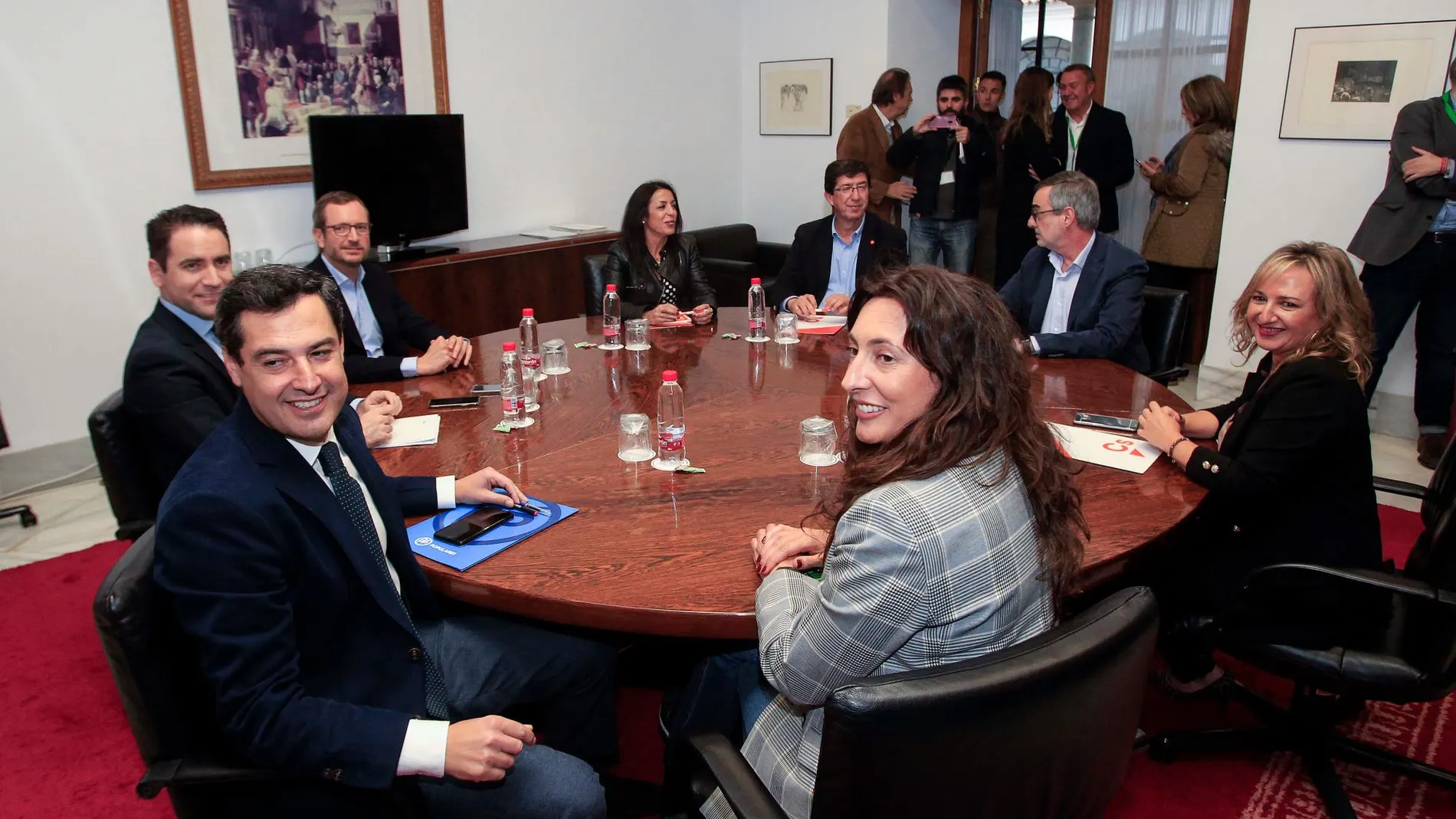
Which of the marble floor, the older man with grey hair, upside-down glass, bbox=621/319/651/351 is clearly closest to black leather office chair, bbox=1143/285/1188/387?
the older man with grey hair

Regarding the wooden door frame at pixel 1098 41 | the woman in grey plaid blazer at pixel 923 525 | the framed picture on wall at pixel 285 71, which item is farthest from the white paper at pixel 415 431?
the wooden door frame at pixel 1098 41

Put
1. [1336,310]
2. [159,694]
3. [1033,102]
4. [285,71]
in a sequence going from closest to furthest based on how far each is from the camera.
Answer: [159,694] → [1336,310] → [285,71] → [1033,102]

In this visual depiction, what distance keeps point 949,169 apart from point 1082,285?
9.78 feet

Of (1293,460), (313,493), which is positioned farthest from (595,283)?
(1293,460)

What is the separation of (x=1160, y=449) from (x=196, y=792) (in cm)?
206

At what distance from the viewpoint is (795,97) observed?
7.02 meters

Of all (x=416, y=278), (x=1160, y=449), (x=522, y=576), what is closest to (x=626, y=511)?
(x=522, y=576)

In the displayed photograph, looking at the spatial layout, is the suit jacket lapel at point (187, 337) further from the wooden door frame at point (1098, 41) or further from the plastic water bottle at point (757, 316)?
the wooden door frame at point (1098, 41)

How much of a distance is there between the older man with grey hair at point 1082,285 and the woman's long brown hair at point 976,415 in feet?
5.86

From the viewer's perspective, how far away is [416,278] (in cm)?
489

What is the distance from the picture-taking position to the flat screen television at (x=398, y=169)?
4645 millimetres

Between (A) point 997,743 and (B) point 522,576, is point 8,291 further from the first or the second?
(A) point 997,743

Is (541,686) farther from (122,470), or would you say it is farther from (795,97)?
(795,97)

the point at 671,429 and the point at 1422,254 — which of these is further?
the point at 1422,254
